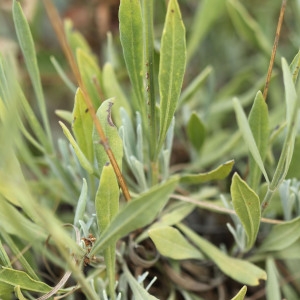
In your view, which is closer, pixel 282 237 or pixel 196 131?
pixel 282 237

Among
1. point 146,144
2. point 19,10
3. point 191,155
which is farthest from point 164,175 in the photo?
point 19,10

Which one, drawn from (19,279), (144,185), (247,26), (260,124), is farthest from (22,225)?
(247,26)

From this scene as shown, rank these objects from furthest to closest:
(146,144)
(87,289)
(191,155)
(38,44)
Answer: (38,44) → (191,155) → (146,144) → (87,289)

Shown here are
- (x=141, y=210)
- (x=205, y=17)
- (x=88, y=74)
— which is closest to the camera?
(x=141, y=210)

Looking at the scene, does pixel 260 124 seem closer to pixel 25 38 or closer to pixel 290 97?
pixel 290 97

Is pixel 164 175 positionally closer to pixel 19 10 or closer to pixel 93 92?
pixel 93 92

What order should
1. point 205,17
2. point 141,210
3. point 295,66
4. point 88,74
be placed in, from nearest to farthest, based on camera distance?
point 141,210 < point 295,66 < point 88,74 < point 205,17

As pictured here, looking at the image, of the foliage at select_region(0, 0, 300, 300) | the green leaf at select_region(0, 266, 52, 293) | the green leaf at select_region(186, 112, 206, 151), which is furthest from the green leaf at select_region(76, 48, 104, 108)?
the green leaf at select_region(0, 266, 52, 293)
